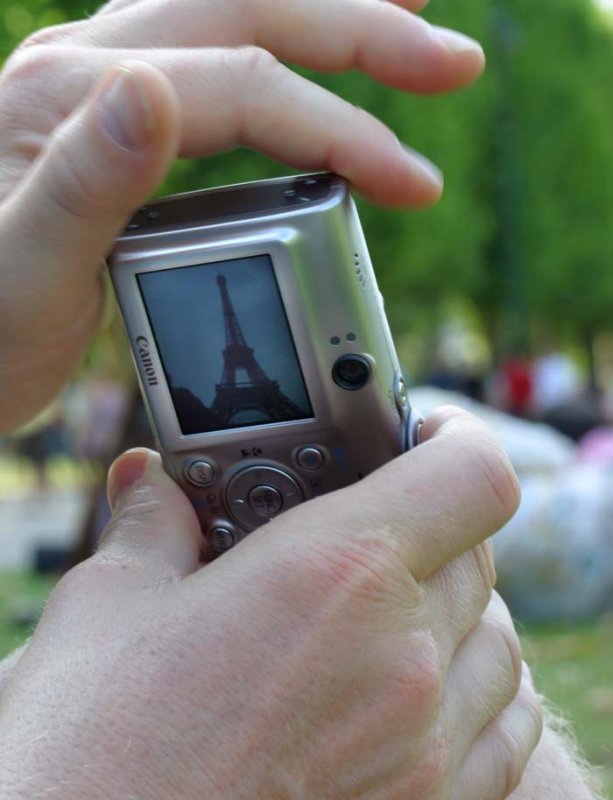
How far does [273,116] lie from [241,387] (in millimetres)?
307

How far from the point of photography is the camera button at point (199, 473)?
1373 mm

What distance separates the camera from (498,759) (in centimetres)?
125

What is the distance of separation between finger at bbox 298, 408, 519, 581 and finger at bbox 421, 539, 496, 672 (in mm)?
28

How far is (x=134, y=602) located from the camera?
115 centimetres

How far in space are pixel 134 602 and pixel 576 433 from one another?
1011cm

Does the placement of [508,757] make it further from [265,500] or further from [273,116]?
[273,116]

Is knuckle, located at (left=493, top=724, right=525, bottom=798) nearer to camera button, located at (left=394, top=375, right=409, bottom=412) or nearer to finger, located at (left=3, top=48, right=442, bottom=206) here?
camera button, located at (left=394, top=375, right=409, bottom=412)

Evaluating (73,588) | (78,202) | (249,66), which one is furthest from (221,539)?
(249,66)

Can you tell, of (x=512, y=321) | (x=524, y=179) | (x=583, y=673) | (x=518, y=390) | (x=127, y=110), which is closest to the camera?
(x=127, y=110)

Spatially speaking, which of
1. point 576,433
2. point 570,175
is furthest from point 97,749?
point 570,175

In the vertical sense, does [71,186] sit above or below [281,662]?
above

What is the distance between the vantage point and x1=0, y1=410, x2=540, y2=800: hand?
108 centimetres

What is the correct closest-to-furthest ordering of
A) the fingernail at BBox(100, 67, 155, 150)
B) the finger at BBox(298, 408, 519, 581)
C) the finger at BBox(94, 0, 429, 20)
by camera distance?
the fingernail at BBox(100, 67, 155, 150) < the finger at BBox(298, 408, 519, 581) < the finger at BBox(94, 0, 429, 20)

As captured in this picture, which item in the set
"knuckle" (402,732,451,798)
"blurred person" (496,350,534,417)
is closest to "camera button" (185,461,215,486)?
"knuckle" (402,732,451,798)
